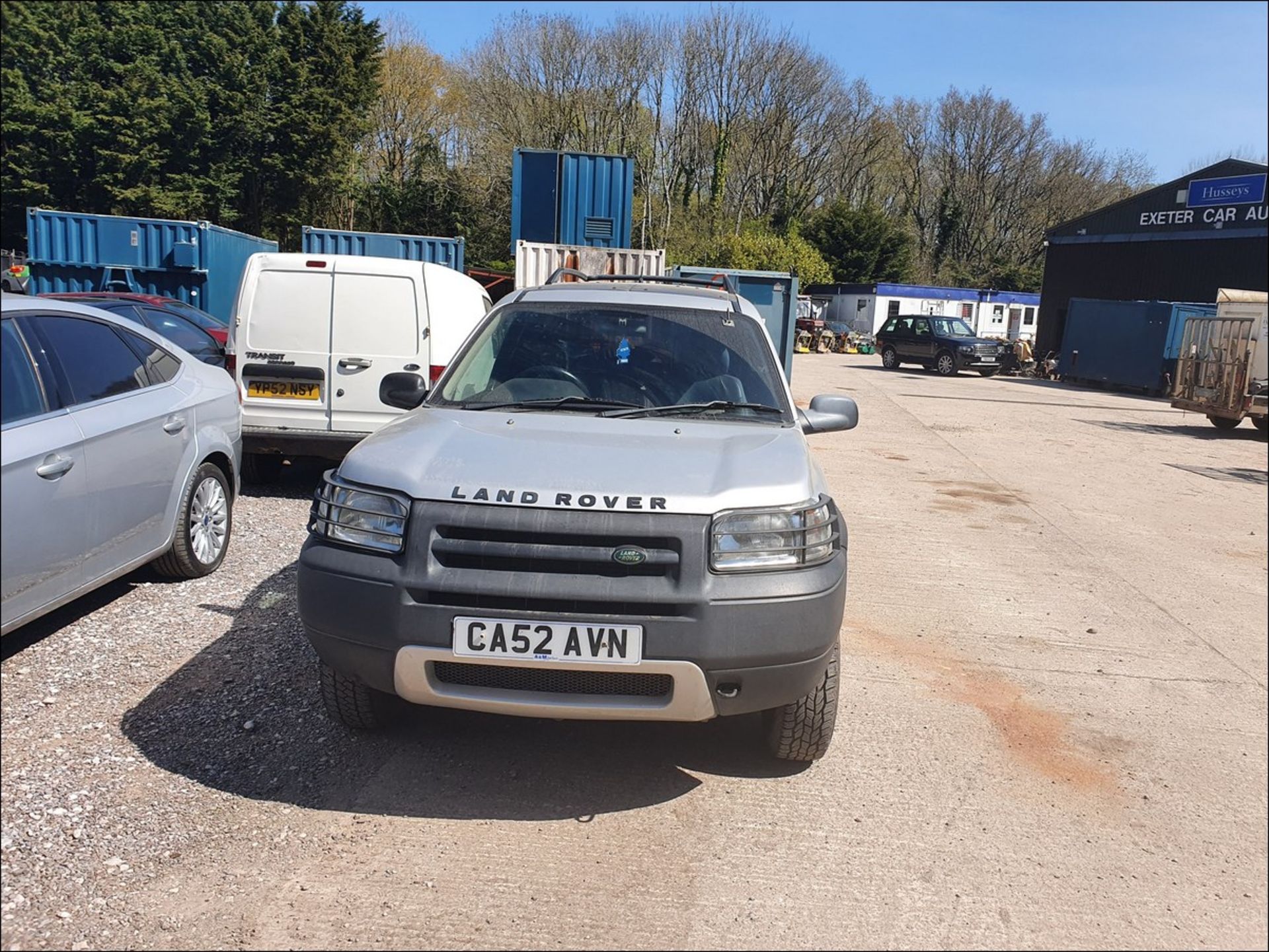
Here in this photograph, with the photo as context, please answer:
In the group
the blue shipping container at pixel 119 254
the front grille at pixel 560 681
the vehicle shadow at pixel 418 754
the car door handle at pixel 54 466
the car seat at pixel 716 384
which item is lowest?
the vehicle shadow at pixel 418 754

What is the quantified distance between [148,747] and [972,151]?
73.1 ft

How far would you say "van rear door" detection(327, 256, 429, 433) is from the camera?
7.95 metres

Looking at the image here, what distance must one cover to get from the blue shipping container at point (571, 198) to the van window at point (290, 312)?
9720 millimetres

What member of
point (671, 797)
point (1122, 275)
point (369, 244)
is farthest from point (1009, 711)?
point (1122, 275)

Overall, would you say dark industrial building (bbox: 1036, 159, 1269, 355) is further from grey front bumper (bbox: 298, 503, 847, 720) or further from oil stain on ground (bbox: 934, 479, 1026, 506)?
grey front bumper (bbox: 298, 503, 847, 720)

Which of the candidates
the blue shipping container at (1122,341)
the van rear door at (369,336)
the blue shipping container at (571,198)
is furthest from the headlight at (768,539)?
the blue shipping container at (1122,341)

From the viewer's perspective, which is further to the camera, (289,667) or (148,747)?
(289,667)

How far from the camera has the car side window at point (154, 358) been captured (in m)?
4.93

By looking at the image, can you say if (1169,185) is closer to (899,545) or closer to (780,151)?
(780,151)

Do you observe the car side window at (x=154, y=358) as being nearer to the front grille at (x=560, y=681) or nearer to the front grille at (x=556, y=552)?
the front grille at (x=556, y=552)

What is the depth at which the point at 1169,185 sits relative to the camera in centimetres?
3203

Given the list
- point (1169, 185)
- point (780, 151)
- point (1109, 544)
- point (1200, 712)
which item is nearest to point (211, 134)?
point (780, 151)

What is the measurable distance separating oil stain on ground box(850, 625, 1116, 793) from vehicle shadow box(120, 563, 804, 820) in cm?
93

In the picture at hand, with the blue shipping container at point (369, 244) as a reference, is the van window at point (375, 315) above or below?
below
